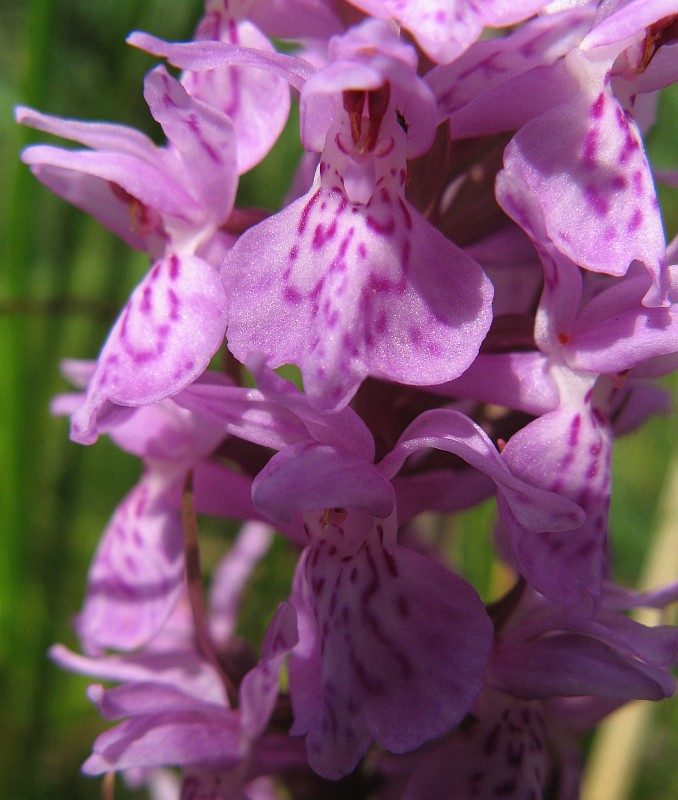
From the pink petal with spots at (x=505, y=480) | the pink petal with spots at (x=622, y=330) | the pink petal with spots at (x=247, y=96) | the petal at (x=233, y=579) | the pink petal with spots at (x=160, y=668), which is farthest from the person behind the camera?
the petal at (x=233, y=579)

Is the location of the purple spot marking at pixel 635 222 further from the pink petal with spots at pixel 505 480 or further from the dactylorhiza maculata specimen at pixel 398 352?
the pink petal with spots at pixel 505 480

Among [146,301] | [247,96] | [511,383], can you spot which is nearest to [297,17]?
[247,96]

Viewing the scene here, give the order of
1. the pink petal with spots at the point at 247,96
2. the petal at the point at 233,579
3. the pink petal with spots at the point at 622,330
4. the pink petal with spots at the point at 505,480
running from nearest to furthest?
the pink petal with spots at the point at 505,480 → the pink petal with spots at the point at 622,330 → the pink petal with spots at the point at 247,96 → the petal at the point at 233,579

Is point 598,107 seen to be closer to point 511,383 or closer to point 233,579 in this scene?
point 511,383

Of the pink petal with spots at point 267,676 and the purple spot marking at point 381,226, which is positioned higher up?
the purple spot marking at point 381,226

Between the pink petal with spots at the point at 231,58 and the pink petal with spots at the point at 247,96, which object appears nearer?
the pink petal with spots at the point at 231,58

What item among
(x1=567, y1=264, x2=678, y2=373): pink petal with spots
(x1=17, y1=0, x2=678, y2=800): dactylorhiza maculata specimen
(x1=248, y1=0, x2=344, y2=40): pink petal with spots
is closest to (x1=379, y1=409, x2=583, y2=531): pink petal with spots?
(x1=17, y1=0, x2=678, y2=800): dactylorhiza maculata specimen

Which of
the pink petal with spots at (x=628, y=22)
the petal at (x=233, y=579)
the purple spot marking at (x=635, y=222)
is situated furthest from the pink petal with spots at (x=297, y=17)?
the petal at (x=233, y=579)
